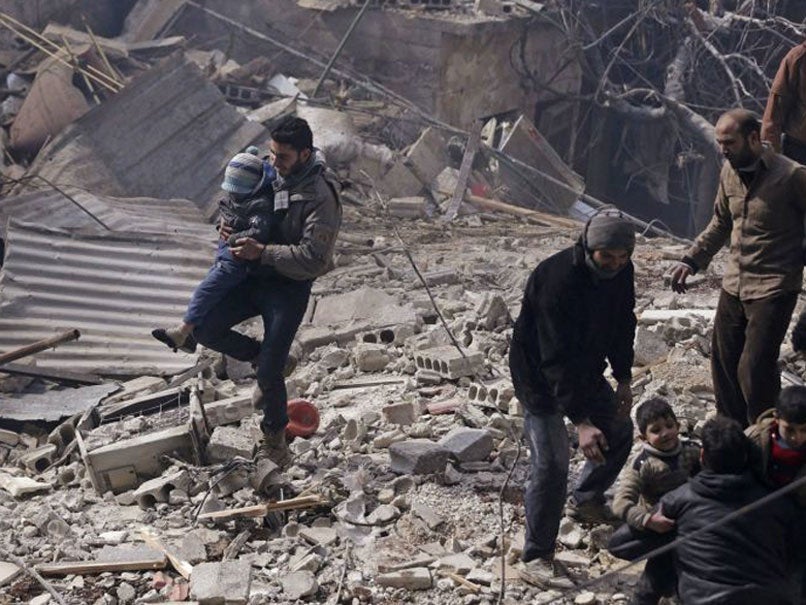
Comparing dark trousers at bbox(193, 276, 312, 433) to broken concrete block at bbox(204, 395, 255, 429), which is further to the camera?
broken concrete block at bbox(204, 395, 255, 429)

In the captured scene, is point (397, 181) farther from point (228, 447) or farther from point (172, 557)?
point (172, 557)

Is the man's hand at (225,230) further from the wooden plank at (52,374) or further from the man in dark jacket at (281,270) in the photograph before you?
the wooden plank at (52,374)

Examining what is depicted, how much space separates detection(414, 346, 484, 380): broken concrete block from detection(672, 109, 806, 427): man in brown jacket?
78.8 inches

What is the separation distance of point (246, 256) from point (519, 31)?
10.4 metres

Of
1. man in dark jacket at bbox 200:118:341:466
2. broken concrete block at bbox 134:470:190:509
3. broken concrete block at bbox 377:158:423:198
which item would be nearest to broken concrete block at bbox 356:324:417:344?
man in dark jacket at bbox 200:118:341:466

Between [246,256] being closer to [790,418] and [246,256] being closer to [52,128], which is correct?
[790,418]

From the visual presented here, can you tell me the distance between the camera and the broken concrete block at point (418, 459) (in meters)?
6.39

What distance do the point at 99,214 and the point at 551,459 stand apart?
6274mm

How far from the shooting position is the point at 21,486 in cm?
658

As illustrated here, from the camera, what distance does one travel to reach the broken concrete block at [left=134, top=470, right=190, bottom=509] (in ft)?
20.6

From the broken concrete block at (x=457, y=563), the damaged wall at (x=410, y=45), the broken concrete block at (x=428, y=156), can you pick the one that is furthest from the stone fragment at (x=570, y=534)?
the damaged wall at (x=410, y=45)

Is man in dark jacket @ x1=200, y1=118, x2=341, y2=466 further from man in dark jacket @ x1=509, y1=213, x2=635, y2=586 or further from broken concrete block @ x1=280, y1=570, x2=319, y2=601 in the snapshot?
man in dark jacket @ x1=509, y1=213, x2=635, y2=586

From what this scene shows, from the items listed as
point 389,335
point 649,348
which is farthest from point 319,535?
point 649,348

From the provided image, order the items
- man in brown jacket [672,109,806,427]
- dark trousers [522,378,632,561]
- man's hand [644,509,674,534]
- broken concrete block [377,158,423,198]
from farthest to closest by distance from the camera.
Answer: broken concrete block [377,158,423,198], man in brown jacket [672,109,806,427], dark trousers [522,378,632,561], man's hand [644,509,674,534]
